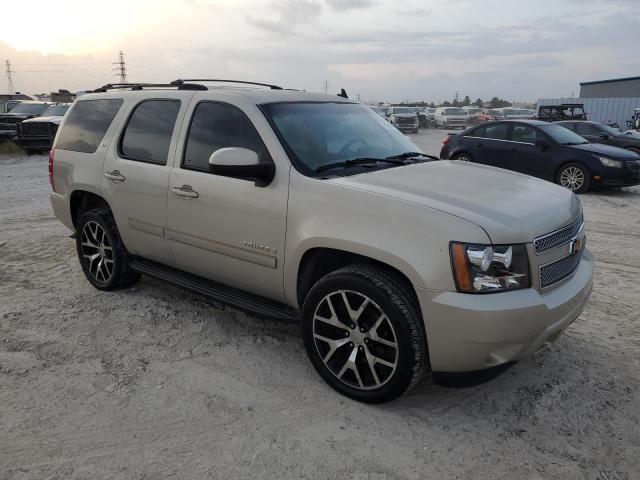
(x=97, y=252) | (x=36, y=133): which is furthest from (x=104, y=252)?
(x=36, y=133)

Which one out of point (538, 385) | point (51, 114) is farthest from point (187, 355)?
point (51, 114)

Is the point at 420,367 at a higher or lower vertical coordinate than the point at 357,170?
lower

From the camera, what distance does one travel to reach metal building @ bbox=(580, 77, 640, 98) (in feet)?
172

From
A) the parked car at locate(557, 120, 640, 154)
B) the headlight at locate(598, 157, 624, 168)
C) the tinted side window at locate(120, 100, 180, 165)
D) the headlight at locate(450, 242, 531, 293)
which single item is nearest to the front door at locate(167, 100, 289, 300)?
the tinted side window at locate(120, 100, 180, 165)

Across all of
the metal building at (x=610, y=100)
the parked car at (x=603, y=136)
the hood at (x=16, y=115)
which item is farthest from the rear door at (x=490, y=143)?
the metal building at (x=610, y=100)

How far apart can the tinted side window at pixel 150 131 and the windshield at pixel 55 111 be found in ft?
54.6

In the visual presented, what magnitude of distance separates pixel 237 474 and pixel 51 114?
19.8 meters

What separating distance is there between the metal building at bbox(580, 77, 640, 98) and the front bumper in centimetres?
5850

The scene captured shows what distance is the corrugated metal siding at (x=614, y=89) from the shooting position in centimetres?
5250

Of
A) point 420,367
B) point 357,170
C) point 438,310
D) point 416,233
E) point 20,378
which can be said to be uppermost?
A: point 357,170

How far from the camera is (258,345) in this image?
13.2ft

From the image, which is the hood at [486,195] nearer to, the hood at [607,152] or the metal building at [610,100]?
the hood at [607,152]

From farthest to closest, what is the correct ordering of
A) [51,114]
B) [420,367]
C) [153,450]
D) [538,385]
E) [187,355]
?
[51,114]
[187,355]
[538,385]
[420,367]
[153,450]

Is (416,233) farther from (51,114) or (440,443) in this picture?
(51,114)
